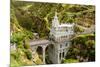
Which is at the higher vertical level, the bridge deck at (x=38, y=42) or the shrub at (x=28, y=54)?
the bridge deck at (x=38, y=42)

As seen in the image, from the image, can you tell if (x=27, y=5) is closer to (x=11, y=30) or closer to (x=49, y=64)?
(x=11, y=30)

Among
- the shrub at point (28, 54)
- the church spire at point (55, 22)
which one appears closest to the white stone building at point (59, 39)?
the church spire at point (55, 22)

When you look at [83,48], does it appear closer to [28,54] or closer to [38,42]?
[38,42]

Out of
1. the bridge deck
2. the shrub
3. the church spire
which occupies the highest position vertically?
the church spire

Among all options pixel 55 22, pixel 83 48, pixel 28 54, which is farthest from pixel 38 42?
pixel 83 48

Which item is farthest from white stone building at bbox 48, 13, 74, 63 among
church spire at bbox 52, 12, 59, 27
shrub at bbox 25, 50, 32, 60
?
shrub at bbox 25, 50, 32, 60

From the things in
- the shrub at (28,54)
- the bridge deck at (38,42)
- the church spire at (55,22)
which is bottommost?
the shrub at (28,54)

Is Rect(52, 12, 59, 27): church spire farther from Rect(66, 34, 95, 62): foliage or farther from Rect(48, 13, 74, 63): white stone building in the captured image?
Rect(66, 34, 95, 62): foliage

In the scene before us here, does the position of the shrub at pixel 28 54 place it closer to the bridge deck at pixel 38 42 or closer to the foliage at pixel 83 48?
the bridge deck at pixel 38 42

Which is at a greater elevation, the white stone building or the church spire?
the church spire

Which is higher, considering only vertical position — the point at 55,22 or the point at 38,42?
the point at 55,22

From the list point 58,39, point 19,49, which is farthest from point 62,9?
point 19,49
